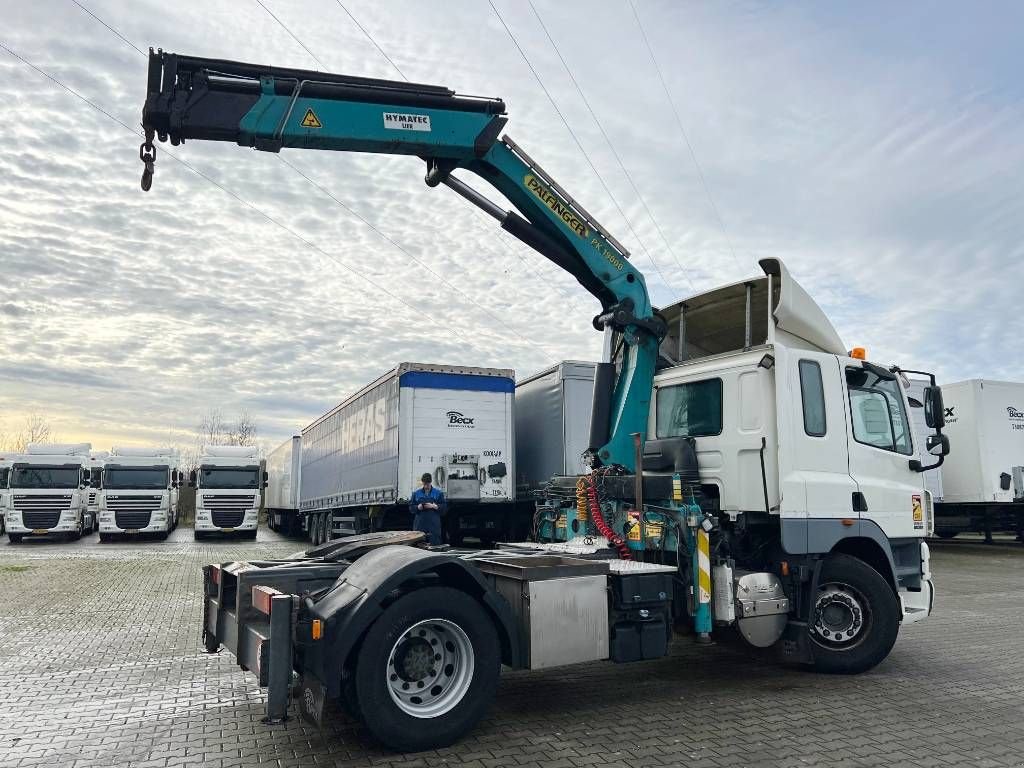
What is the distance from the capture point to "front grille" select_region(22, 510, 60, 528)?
25692 mm

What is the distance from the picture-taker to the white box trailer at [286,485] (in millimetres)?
29203

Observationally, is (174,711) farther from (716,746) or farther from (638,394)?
(638,394)

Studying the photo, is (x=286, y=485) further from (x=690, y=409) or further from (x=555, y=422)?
(x=690, y=409)

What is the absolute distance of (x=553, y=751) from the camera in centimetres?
482

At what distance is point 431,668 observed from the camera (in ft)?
16.4

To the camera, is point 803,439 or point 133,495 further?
point 133,495

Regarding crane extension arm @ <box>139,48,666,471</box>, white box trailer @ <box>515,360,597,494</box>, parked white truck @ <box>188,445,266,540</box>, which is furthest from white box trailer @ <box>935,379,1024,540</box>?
parked white truck @ <box>188,445,266,540</box>

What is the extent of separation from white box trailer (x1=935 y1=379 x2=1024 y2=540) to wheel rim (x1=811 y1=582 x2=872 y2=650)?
15897 mm

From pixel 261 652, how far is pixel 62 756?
1.42 metres

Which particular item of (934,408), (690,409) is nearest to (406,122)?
(690,409)

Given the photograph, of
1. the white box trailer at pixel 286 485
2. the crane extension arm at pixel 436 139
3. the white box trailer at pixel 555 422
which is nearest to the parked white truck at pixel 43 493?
the white box trailer at pixel 286 485

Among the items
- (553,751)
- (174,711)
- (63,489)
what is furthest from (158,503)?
(553,751)

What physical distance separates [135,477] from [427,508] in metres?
19.8

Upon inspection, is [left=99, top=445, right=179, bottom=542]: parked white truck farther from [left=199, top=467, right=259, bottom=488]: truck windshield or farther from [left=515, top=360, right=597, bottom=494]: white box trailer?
[left=515, top=360, right=597, bottom=494]: white box trailer
